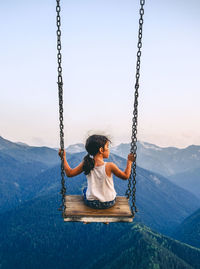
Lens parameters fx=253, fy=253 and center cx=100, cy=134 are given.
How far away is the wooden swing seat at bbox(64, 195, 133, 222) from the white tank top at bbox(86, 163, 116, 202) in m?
0.23

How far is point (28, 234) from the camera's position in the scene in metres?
138

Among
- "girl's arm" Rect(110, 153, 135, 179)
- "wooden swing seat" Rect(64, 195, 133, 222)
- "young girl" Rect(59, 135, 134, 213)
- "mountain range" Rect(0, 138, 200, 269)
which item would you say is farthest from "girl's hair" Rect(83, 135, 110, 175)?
"mountain range" Rect(0, 138, 200, 269)

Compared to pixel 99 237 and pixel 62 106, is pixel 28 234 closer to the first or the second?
pixel 99 237

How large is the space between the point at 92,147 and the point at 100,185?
782 mm

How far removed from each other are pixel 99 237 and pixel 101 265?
1086 inches

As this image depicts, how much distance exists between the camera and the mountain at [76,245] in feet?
326

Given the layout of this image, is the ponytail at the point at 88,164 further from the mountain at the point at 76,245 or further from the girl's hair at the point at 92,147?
the mountain at the point at 76,245

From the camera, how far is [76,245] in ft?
440

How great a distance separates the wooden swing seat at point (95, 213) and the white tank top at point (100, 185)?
0.23m

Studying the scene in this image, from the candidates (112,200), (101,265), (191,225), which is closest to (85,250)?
(101,265)

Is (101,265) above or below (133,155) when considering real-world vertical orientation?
below

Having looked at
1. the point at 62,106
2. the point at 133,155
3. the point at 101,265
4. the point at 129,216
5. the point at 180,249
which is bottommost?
the point at 101,265

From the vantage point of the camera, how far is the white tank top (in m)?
4.92

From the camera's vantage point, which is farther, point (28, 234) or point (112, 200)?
point (28, 234)
